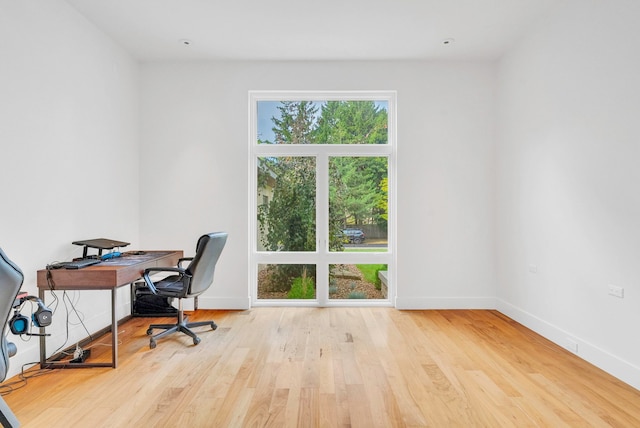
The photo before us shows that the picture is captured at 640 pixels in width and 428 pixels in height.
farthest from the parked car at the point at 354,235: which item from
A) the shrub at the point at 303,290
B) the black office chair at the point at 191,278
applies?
the black office chair at the point at 191,278

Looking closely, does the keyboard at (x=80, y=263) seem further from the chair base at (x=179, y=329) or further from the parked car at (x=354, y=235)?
the parked car at (x=354, y=235)

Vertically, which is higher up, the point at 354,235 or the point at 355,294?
the point at 354,235

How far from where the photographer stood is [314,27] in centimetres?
362

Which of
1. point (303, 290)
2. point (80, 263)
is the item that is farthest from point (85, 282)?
point (303, 290)

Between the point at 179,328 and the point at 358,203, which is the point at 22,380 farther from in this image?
the point at 358,203

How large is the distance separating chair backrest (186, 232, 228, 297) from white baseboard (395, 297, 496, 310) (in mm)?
2360

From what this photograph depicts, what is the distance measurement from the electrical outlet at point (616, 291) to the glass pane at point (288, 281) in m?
3.02

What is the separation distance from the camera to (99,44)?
3664 mm

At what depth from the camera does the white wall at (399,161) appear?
4441mm

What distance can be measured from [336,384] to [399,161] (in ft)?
9.42

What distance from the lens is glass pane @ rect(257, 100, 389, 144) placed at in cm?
465

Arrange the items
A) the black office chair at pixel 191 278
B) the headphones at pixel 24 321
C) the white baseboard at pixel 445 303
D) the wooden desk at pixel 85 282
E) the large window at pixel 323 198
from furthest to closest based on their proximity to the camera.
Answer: the large window at pixel 323 198 → the white baseboard at pixel 445 303 → the black office chair at pixel 191 278 → the wooden desk at pixel 85 282 → the headphones at pixel 24 321

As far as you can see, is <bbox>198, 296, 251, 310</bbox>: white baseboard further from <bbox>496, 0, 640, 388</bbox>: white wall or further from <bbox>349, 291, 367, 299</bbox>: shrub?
<bbox>496, 0, 640, 388</bbox>: white wall

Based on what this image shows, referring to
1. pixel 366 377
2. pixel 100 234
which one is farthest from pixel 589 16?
pixel 100 234
